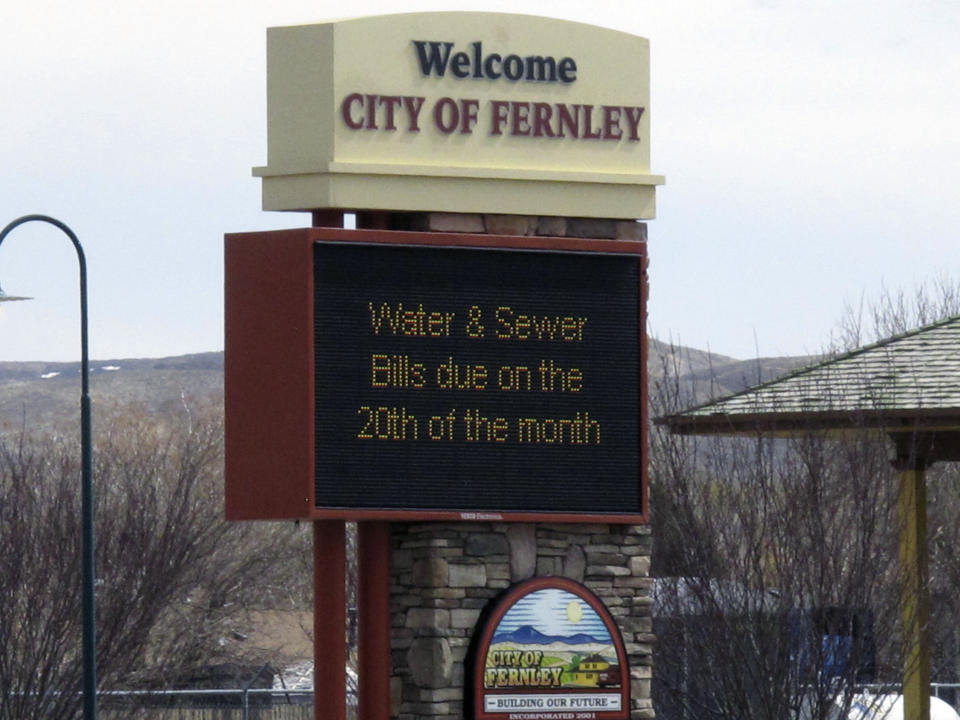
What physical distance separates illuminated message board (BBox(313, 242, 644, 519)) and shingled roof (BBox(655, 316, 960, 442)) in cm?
599

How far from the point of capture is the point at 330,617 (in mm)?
17344

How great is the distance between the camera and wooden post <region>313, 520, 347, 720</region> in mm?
17344

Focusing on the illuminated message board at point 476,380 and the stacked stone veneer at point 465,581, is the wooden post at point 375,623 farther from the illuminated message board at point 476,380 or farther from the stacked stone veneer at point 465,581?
the illuminated message board at point 476,380

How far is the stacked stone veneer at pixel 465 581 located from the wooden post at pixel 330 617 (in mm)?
650

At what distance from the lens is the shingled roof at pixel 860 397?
23234mm

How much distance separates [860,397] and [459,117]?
780cm

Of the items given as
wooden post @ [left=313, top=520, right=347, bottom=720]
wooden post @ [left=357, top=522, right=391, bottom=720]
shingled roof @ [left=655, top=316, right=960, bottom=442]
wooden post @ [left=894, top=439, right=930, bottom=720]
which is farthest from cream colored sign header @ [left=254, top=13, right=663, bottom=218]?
wooden post @ [left=894, top=439, right=930, bottom=720]

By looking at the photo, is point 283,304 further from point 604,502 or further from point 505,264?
point 604,502

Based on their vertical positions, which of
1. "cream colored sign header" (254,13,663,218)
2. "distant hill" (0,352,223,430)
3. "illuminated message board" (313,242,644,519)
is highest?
"distant hill" (0,352,223,430)

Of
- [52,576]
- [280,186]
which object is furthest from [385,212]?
[52,576]

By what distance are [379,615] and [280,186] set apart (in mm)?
3636

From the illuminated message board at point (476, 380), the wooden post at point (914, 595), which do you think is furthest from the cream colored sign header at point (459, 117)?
the wooden post at point (914, 595)

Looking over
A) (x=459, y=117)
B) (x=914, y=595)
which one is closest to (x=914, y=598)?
(x=914, y=595)

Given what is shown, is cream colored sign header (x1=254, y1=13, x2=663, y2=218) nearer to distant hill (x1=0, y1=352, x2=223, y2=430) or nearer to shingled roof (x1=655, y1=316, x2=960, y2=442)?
shingled roof (x1=655, y1=316, x2=960, y2=442)
